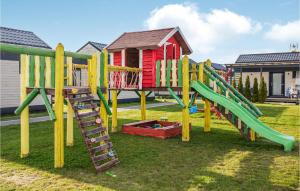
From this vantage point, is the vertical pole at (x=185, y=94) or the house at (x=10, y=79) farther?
the house at (x=10, y=79)

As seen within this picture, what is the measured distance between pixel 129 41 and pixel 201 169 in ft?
25.6

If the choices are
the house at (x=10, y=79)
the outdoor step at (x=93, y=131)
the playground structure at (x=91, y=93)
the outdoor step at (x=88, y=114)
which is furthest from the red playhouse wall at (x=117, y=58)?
the house at (x=10, y=79)

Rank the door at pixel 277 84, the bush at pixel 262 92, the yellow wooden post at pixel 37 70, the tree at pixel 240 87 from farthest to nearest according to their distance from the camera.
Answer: the door at pixel 277 84, the tree at pixel 240 87, the bush at pixel 262 92, the yellow wooden post at pixel 37 70

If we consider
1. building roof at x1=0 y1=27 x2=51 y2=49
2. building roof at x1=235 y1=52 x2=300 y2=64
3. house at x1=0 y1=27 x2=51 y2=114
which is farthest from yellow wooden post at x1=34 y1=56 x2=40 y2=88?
building roof at x1=235 y1=52 x2=300 y2=64

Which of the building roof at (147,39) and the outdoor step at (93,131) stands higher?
the building roof at (147,39)

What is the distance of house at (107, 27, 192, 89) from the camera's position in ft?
38.4

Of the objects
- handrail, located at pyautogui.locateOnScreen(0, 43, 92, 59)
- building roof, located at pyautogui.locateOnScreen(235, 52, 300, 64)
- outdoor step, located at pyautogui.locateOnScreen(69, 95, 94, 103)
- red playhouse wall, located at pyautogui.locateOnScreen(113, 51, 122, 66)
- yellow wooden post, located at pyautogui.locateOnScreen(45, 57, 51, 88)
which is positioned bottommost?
outdoor step, located at pyautogui.locateOnScreen(69, 95, 94, 103)

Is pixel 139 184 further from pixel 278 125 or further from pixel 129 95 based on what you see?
pixel 129 95

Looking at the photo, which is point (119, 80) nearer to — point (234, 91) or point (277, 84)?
point (234, 91)

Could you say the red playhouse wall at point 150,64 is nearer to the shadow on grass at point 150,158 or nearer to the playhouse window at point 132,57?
→ the playhouse window at point 132,57

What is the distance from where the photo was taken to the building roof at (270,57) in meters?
30.0

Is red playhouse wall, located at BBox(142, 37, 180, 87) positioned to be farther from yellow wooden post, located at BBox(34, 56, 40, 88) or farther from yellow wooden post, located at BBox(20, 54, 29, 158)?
yellow wooden post, located at BBox(20, 54, 29, 158)

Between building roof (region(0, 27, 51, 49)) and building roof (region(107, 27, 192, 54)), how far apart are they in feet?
30.9

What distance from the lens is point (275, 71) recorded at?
2930 cm
